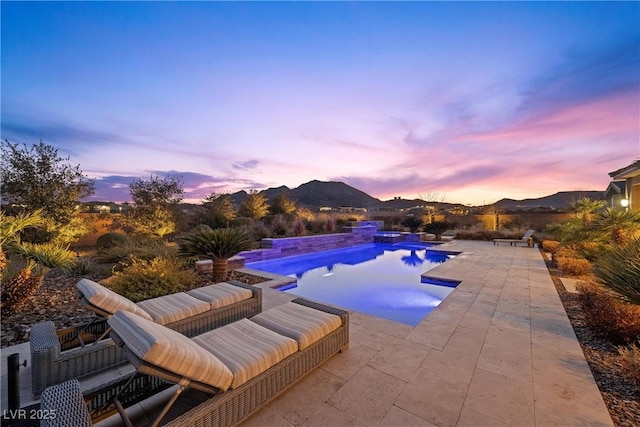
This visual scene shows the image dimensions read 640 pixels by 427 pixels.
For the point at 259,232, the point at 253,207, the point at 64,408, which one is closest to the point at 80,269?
the point at 64,408

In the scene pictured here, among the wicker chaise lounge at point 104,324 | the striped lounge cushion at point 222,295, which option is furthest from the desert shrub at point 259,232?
the wicker chaise lounge at point 104,324

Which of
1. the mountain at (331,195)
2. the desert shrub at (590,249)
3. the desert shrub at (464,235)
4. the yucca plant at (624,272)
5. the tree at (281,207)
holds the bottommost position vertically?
the desert shrub at (464,235)

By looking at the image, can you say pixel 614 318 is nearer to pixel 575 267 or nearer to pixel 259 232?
pixel 575 267

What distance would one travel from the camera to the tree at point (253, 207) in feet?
46.0

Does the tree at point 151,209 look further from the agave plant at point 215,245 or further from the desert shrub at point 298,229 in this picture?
the agave plant at point 215,245

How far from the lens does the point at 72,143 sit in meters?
8.45

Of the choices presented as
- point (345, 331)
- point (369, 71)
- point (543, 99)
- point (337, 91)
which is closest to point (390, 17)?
point (369, 71)

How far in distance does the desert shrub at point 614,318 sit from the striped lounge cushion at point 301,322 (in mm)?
3003

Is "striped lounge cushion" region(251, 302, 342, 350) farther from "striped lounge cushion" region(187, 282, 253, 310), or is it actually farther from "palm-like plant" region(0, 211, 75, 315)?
"palm-like plant" region(0, 211, 75, 315)

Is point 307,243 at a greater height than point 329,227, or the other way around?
point 329,227

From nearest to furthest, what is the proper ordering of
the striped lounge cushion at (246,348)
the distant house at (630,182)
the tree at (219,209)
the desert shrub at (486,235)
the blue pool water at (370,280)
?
the striped lounge cushion at (246,348) → the blue pool water at (370,280) → the distant house at (630,182) → the tree at (219,209) → the desert shrub at (486,235)

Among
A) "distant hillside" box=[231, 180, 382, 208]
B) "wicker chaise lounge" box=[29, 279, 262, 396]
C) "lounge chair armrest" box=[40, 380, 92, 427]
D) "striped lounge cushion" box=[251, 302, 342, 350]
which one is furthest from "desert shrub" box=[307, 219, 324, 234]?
"distant hillside" box=[231, 180, 382, 208]

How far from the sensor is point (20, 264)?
4465 mm

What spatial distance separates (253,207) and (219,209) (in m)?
1.92
